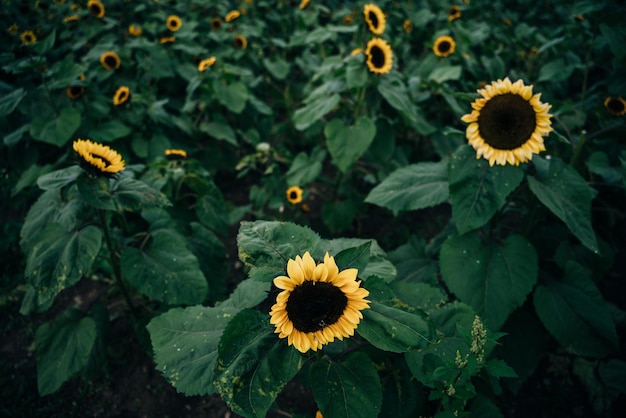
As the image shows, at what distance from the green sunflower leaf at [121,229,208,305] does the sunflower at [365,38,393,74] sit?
1974 mm

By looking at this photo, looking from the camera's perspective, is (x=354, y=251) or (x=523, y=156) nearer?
(x=354, y=251)

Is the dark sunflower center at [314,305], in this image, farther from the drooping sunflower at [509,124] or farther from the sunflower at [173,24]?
the sunflower at [173,24]

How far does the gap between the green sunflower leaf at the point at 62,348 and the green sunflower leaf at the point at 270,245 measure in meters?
1.38

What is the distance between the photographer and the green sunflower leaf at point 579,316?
6.88ft

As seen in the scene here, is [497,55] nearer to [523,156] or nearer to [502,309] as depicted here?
[523,156]

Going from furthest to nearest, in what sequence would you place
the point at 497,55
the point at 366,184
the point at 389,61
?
the point at 497,55 < the point at 366,184 < the point at 389,61

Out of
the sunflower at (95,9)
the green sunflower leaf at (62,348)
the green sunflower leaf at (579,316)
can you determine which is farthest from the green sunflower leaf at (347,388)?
Answer: the sunflower at (95,9)

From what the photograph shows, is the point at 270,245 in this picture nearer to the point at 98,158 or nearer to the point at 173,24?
the point at 98,158

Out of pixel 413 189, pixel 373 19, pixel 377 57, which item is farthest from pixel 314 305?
pixel 373 19

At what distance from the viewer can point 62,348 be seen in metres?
2.15

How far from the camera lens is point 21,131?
3354 millimetres

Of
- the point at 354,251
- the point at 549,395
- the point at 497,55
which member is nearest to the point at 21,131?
the point at 354,251

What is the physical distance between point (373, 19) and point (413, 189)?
5.83 feet

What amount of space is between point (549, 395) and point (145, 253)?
9.19 feet
